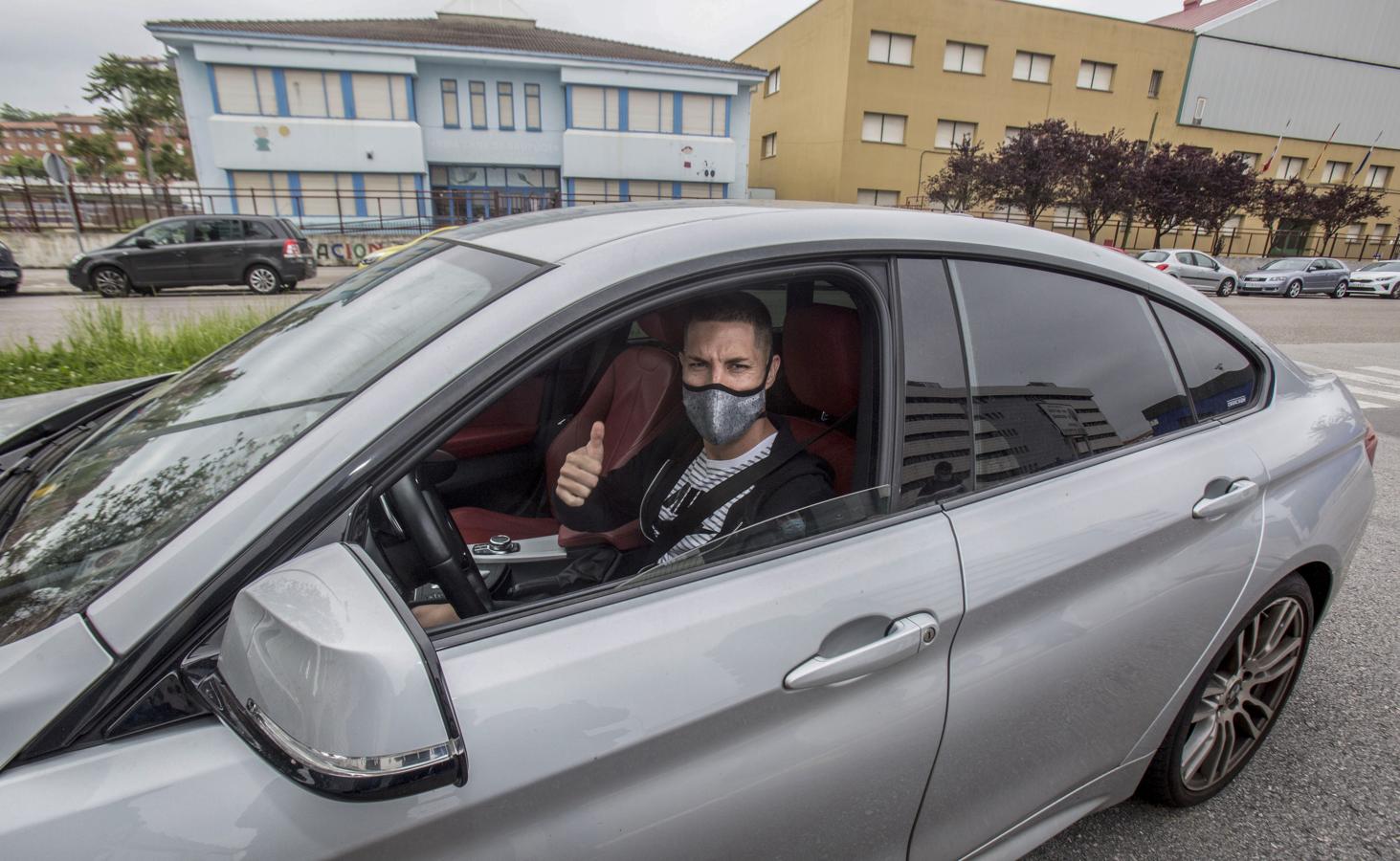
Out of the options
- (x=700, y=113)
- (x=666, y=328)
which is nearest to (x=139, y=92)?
(x=700, y=113)

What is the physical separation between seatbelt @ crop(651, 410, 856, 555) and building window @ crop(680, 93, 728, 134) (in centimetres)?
3335

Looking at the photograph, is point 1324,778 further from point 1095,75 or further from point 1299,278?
point 1095,75

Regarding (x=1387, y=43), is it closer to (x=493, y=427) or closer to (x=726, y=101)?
(x=726, y=101)

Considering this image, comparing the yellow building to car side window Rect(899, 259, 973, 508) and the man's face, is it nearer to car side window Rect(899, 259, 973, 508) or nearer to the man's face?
the man's face

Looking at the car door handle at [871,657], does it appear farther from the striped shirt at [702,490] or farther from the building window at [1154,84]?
the building window at [1154,84]

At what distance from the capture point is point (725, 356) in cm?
178

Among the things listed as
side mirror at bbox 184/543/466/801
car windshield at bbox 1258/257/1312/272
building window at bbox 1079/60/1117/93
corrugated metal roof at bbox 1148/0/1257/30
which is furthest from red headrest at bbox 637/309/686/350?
corrugated metal roof at bbox 1148/0/1257/30

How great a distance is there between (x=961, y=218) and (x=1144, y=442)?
0.70m

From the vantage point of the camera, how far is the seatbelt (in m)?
1.72

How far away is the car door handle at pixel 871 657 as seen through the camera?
3.84 feet

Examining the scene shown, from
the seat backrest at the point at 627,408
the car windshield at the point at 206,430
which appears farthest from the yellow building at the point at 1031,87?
the car windshield at the point at 206,430

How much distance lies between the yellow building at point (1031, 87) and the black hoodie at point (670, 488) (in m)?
34.4

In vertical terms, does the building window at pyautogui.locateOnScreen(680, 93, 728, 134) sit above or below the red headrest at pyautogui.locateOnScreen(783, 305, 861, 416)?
above

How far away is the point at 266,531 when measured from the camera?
3.18ft
